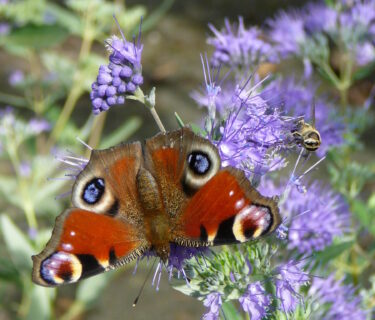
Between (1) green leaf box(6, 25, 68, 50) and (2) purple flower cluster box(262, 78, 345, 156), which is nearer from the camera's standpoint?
(2) purple flower cluster box(262, 78, 345, 156)

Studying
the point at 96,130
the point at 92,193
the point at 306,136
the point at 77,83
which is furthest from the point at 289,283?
the point at 96,130

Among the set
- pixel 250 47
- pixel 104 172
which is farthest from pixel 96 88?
pixel 250 47

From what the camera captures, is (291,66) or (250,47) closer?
(250,47)

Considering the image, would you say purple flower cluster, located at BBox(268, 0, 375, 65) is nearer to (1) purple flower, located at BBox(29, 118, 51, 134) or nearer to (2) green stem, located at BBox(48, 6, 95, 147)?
(2) green stem, located at BBox(48, 6, 95, 147)

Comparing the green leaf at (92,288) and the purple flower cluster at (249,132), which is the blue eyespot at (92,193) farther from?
the green leaf at (92,288)

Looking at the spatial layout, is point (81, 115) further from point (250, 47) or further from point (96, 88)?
point (96, 88)

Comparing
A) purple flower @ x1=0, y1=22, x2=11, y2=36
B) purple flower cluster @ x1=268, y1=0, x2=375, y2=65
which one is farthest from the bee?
purple flower @ x1=0, y1=22, x2=11, y2=36
